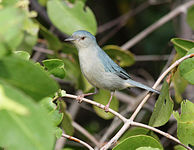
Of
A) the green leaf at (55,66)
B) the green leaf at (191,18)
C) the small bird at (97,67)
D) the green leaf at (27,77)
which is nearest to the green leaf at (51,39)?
the small bird at (97,67)

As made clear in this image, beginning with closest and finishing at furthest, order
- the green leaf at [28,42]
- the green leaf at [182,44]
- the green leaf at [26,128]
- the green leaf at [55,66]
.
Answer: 1. the green leaf at [26,128]
2. the green leaf at [55,66]
3. the green leaf at [182,44]
4. the green leaf at [28,42]

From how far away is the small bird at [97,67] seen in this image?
10.5 feet

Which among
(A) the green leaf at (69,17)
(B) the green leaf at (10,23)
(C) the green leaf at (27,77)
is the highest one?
(A) the green leaf at (69,17)

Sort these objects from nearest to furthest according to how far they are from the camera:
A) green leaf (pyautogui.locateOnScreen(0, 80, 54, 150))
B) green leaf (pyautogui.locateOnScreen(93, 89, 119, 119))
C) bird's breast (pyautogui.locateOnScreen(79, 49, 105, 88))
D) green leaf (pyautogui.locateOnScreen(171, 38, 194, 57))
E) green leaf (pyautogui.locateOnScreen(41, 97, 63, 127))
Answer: green leaf (pyautogui.locateOnScreen(0, 80, 54, 150)) < green leaf (pyautogui.locateOnScreen(41, 97, 63, 127)) < green leaf (pyautogui.locateOnScreen(171, 38, 194, 57)) < bird's breast (pyautogui.locateOnScreen(79, 49, 105, 88)) < green leaf (pyautogui.locateOnScreen(93, 89, 119, 119))

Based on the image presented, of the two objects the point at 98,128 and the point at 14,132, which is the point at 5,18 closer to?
the point at 14,132

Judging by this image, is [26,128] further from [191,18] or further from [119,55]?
[191,18]

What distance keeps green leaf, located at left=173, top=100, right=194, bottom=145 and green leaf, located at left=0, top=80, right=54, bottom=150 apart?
1.36 metres

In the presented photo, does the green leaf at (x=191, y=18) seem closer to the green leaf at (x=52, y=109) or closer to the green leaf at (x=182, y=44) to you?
the green leaf at (x=182, y=44)

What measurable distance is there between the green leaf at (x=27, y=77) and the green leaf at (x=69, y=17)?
1918mm

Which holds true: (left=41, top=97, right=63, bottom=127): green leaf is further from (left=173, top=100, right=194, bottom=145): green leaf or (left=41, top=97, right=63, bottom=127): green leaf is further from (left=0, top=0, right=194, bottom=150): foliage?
(left=173, top=100, right=194, bottom=145): green leaf

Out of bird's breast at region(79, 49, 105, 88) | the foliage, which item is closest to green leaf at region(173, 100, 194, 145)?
the foliage

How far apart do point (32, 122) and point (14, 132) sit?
6cm

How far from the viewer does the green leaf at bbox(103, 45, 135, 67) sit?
3459mm

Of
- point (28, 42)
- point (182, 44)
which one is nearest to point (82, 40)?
point (28, 42)
